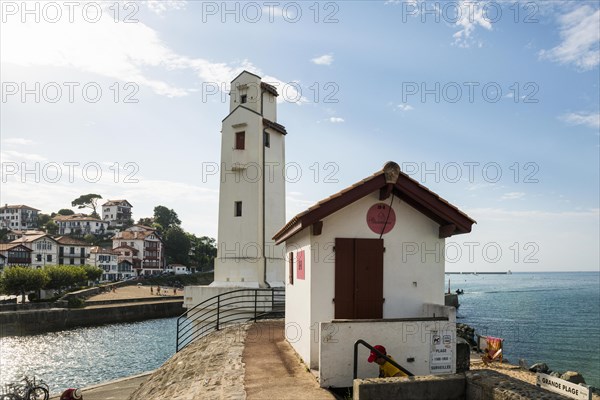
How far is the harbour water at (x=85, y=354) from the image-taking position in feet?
91.9

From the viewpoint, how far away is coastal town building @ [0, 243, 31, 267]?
251 ft

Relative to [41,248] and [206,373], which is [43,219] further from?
[206,373]

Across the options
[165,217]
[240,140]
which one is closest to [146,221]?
[165,217]

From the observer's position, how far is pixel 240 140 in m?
24.1

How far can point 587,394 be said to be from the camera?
853cm

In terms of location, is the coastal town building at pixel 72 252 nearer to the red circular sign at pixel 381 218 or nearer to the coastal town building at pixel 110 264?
the coastal town building at pixel 110 264

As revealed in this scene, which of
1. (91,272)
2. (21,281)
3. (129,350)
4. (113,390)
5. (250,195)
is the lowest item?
(129,350)

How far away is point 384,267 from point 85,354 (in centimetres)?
3324

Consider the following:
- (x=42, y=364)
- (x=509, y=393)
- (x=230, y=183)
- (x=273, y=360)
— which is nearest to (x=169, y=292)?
(x=42, y=364)

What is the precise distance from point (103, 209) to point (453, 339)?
137242 millimetres

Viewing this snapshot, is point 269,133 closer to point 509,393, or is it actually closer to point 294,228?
point 294,228

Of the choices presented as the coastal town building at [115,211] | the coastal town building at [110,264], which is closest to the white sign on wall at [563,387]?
the coastal town building at [110,264]

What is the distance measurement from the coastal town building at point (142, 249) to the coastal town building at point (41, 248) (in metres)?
14.7

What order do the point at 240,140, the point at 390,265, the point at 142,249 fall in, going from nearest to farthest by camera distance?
the point at 390,265 < the point at 240,140 < the point at 142,249
